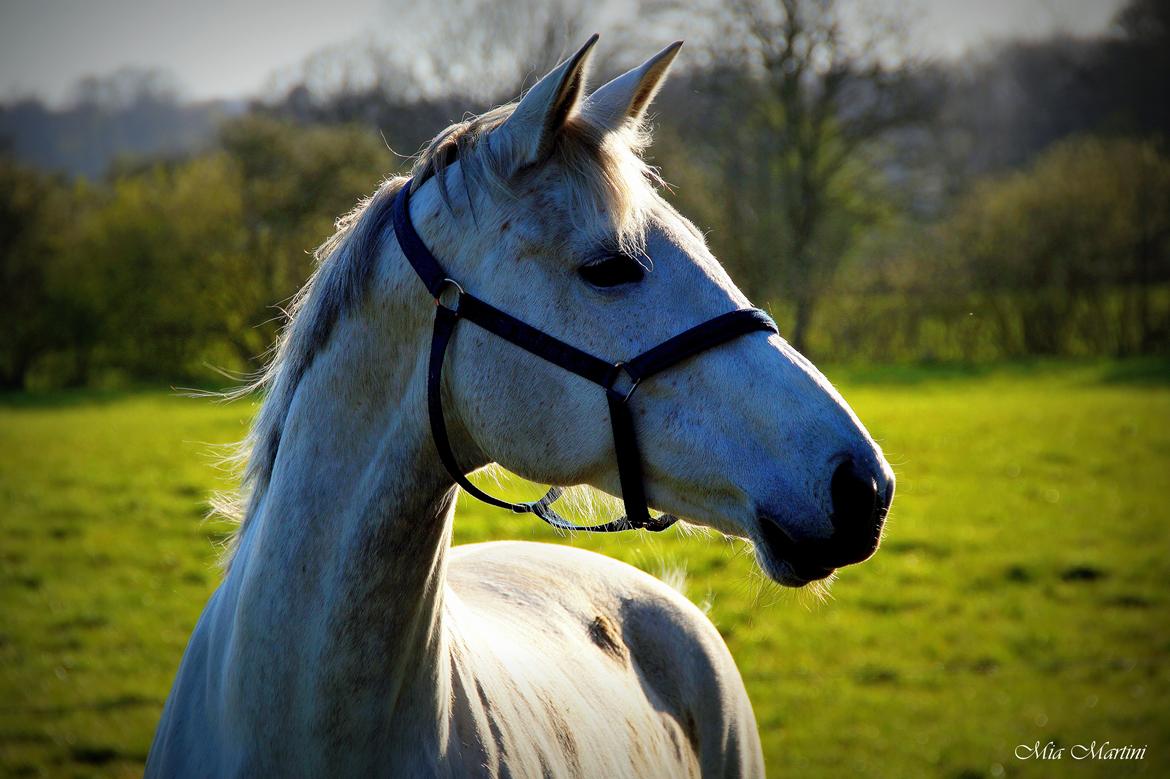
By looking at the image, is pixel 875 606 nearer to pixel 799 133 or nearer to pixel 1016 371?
pixel 1016 371

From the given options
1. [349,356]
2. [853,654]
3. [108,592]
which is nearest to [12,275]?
[108,592]

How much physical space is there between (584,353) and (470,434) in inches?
12.5

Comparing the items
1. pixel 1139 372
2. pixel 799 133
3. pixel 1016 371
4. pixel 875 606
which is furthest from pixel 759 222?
pixel 875 606

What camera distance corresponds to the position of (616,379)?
1.70 metres

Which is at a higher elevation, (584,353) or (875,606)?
(584,353)

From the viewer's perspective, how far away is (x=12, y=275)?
20406mm

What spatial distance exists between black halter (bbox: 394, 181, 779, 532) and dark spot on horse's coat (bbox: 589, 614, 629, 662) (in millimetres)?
1084

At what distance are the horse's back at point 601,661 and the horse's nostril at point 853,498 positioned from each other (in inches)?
40.1

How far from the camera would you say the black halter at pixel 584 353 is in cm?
169

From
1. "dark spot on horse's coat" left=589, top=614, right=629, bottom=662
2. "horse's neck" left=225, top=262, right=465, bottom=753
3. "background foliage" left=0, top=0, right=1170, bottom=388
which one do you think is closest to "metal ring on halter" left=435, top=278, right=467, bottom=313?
"horse's neck" left=225, top=262, right=465, bottom=753

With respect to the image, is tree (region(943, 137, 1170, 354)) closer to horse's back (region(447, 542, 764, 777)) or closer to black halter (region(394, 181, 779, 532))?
horse's back (region(447, 542, 764, 777))

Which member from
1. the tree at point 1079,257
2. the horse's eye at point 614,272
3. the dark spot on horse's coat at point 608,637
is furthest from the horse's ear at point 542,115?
the tree at point 1079,257

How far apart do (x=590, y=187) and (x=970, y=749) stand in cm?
481
